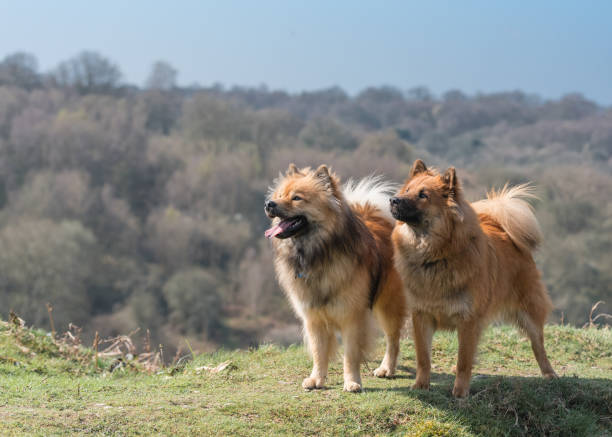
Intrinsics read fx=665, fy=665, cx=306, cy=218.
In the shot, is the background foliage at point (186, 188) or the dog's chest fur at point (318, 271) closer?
the dog's chest fur at point (318, 271)

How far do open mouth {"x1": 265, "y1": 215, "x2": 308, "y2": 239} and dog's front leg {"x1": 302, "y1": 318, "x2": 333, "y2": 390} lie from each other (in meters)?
0.84

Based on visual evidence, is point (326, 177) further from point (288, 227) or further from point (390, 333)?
point (390, 333)

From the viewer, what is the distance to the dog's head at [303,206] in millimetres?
6016

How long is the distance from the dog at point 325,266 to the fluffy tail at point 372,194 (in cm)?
72

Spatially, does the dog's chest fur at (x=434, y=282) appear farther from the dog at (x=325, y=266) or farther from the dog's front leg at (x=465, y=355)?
the dog at (x=325, y=266)

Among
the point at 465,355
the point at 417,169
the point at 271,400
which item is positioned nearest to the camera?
the point at 271,400

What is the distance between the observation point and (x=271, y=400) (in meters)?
5.60

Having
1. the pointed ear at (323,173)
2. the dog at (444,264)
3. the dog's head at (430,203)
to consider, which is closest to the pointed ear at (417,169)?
the dog at (444,264)

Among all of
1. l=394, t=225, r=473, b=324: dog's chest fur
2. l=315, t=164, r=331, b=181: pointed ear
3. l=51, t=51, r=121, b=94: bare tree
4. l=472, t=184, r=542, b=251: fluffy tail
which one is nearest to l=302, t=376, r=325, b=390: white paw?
l=394, t=225, r=473, b=324: dog's chest fur

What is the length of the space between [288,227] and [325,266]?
485mm

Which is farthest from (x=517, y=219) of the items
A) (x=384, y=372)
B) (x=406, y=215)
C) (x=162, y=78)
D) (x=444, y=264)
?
(x=162, y=78)

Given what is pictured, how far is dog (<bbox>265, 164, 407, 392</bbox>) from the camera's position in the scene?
5984 millimetres

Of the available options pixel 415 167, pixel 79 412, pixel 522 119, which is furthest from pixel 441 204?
pixel 522 119

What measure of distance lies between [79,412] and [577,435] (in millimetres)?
4036
